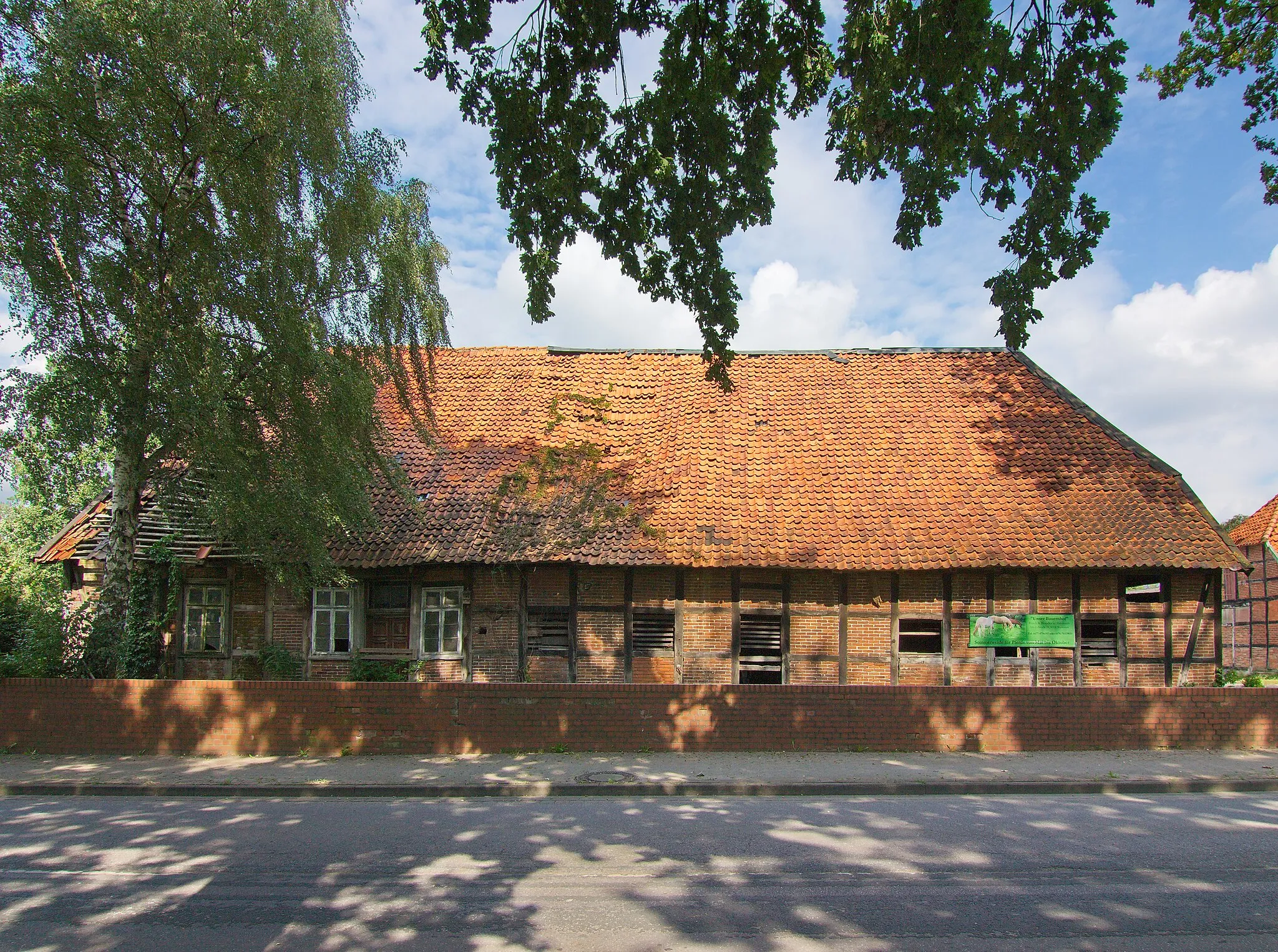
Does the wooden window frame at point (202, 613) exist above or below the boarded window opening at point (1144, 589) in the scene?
below

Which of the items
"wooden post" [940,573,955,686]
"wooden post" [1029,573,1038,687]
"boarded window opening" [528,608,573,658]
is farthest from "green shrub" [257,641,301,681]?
"wooden post" [1029,573,1038,687]

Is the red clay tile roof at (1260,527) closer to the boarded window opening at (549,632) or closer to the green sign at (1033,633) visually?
the green sign at (1033,633)

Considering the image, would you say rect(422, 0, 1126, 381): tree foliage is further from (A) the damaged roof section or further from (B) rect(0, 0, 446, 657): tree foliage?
(A) the damaged roof section

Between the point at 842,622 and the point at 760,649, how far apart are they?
164cm

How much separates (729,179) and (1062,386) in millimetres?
14617

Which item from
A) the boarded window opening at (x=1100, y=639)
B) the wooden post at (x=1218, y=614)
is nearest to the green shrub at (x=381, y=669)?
the boarded window opening at (x=1100, y=639)

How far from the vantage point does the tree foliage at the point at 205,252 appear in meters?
9.88

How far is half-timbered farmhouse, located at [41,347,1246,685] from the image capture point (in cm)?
1479

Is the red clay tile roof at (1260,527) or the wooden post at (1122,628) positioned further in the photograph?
the red clay tile roof at (1260,527)

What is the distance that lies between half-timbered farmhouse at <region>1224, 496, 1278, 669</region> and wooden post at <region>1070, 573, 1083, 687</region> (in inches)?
620

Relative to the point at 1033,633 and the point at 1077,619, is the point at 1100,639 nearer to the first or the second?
the point at 1077,619

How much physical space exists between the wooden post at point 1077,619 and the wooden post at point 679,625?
7.36m

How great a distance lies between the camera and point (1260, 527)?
95.7 ft

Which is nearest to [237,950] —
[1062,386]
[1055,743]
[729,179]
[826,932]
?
[826,932]
